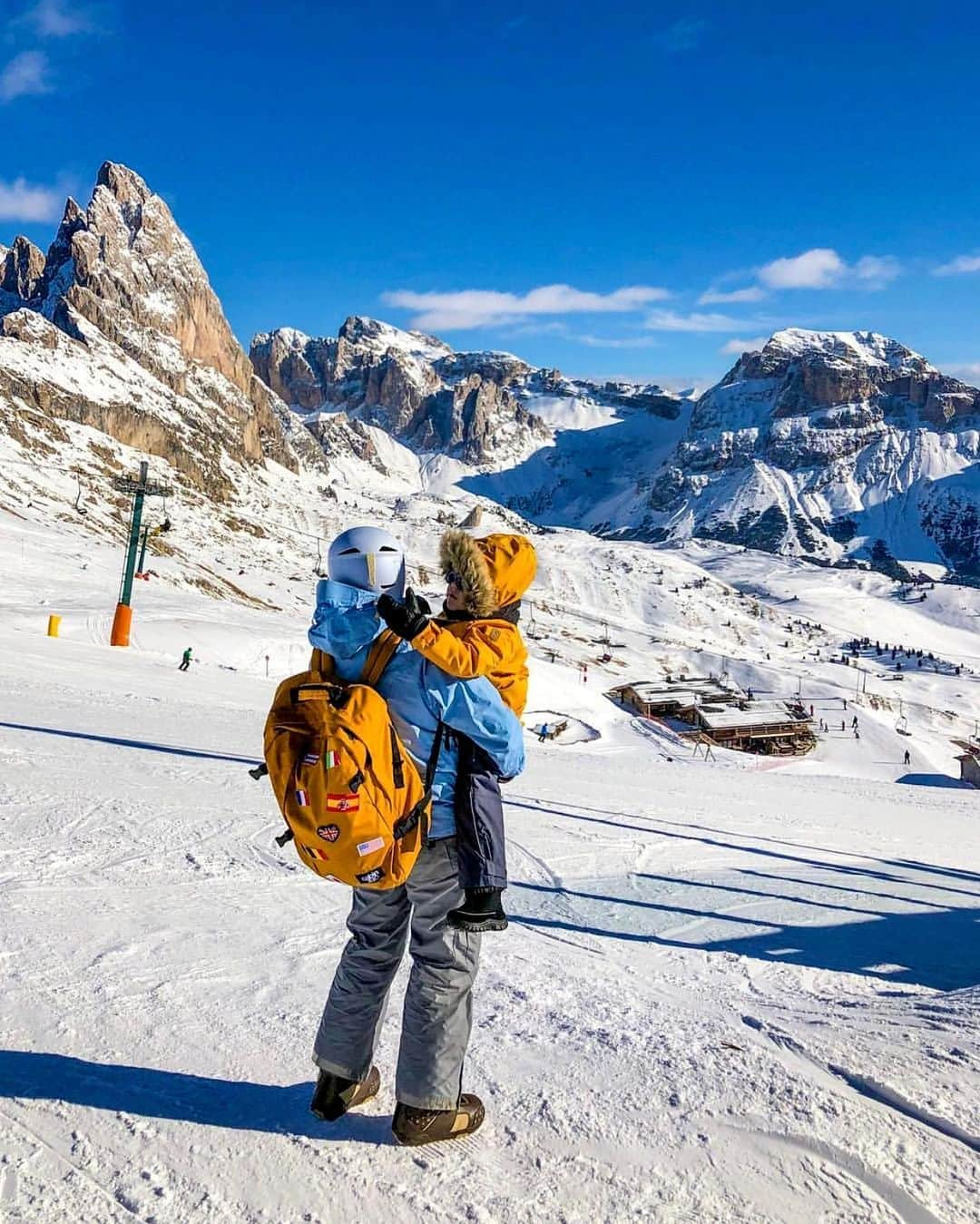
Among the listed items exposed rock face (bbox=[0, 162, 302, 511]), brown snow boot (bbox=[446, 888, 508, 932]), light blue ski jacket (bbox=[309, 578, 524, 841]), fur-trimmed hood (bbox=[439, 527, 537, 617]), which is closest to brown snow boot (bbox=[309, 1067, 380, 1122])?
brown snow boot (bbox=[446, 888, 508, 932])

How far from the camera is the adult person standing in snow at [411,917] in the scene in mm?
2984

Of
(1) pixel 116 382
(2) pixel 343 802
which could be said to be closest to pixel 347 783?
(2) pixel 343 802

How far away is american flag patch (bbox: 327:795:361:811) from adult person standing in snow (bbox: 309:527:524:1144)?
1.01 ft

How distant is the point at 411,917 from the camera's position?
3221mm

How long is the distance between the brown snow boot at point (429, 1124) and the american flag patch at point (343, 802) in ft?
3.77

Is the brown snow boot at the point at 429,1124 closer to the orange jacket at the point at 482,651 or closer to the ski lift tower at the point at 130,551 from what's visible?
the orange jacket at the point at 482,651

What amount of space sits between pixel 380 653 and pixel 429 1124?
1648mm

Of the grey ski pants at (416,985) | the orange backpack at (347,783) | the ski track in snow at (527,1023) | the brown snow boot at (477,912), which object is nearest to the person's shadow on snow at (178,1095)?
the ski track in snow at (527,1023)

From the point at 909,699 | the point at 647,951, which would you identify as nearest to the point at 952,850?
the point at 647,951

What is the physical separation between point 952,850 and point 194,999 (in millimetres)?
9262

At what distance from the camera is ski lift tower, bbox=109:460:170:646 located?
84.0 feet

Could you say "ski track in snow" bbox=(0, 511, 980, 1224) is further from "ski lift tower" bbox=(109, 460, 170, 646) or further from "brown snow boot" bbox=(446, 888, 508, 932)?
"ski lift tower" bbox=(109, 460, 170, 646)

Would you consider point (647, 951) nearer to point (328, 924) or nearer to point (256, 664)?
point (328, 924)

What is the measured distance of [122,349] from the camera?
18475cm
